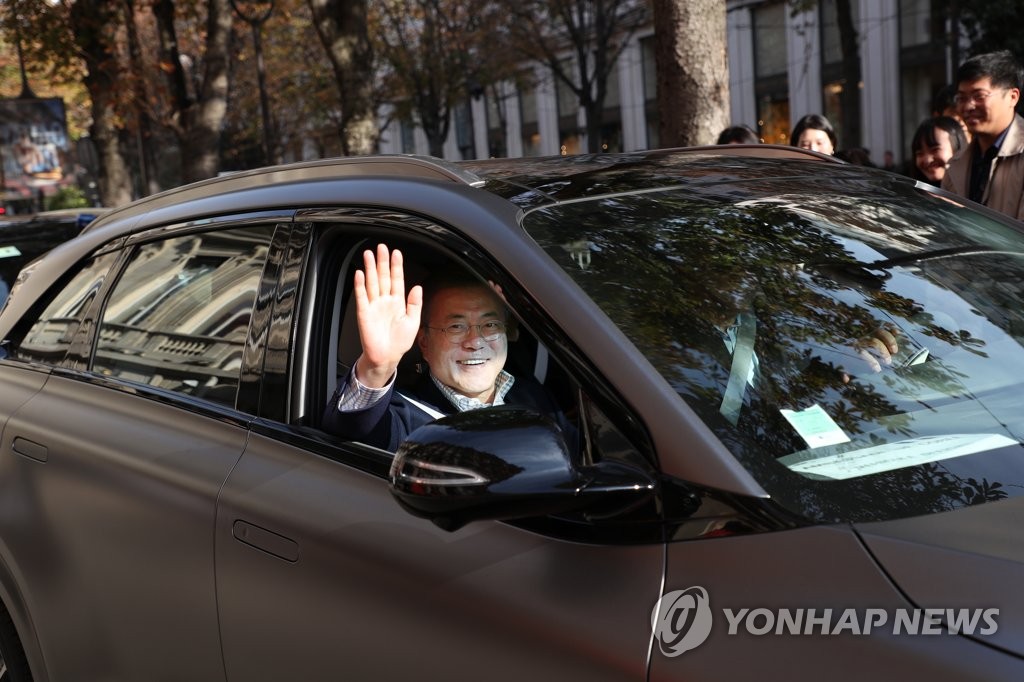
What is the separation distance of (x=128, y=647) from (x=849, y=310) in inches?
68.9

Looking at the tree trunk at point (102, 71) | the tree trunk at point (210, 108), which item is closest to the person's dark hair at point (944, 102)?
the tree trunk at point (210, 108)

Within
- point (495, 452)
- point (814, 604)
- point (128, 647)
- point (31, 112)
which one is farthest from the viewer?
point (31, 112)

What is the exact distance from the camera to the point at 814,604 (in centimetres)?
165

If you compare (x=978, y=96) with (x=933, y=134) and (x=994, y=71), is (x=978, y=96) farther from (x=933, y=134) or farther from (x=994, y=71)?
(x=933, y=134)

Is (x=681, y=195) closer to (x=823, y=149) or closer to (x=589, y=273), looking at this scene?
(x=589, y=273)

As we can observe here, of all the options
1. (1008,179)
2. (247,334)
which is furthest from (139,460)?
(1008,179)

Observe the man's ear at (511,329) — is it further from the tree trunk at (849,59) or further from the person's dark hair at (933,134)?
the tree trunk at (849,59)

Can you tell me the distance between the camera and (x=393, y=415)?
8.66ft

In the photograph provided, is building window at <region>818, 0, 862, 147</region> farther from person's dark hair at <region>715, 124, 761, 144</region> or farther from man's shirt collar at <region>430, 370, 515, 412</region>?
man's shirt collar at <region>430, 370, 515, 412</region>

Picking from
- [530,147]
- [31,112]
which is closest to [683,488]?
[31,112]

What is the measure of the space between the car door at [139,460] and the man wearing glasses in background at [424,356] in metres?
0.29

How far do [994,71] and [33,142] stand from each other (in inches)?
1140

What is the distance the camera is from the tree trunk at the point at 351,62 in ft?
56.7

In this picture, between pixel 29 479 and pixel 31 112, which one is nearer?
pixel 29 479
